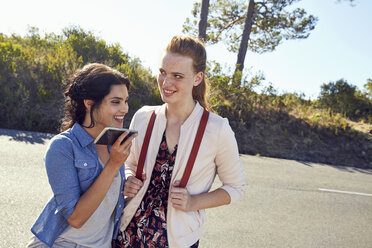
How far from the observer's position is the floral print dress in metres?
1.95

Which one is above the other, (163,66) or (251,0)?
(251,0)

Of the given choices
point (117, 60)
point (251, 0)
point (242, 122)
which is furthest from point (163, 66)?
point (251, 0)

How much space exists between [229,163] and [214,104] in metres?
9.36

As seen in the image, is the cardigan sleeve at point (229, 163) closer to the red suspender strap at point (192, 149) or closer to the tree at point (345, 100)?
the red suspender strap at point (192, 149)

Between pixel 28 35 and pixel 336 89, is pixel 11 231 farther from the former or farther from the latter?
pixel 336 89

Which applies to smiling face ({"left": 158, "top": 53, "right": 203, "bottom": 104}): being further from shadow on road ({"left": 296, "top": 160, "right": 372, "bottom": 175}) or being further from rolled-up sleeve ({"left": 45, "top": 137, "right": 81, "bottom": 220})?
shadow on road ({"left": 296, "top": 160, "right": 372, "bottom": 175})

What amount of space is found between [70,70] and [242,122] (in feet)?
21.5

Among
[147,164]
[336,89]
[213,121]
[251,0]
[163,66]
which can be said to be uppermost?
[251,0]

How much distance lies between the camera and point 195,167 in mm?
1938

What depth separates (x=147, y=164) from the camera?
2.02 m

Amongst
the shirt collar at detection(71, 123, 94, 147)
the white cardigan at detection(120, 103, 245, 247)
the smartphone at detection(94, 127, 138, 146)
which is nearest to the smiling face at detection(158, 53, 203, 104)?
the white cardigan at detection(120, 103, 245, 247)

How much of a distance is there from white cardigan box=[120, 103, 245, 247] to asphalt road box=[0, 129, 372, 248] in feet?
6.66

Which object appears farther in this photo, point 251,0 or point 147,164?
point 251,0

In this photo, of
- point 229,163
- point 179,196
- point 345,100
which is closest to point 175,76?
point 229,163
